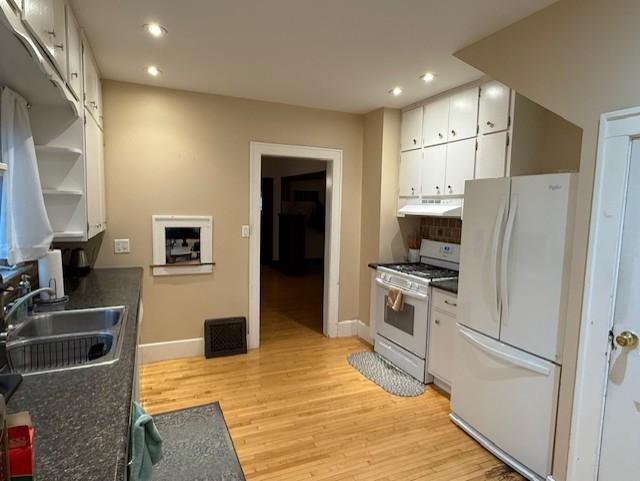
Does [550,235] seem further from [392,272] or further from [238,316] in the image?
[238,316]

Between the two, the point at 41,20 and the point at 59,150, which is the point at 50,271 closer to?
the point at 59,150

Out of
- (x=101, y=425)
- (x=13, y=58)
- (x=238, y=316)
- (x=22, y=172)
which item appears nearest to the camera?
(x=101, y=425)

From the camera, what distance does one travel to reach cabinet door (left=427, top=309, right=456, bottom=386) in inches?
114

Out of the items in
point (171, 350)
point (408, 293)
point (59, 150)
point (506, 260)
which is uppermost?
point (59, 150)

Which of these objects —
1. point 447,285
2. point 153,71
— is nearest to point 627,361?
point 447,285

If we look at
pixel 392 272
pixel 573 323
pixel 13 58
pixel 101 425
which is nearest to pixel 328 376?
pixel 392 272

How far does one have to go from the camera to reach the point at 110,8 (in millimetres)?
2029

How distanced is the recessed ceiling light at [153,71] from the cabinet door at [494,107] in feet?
8.29

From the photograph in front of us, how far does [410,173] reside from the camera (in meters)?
3.70

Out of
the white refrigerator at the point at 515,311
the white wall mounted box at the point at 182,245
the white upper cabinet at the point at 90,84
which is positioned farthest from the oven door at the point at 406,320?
the white upper cabinet at the point at 90,84

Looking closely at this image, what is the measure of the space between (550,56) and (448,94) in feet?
4.31

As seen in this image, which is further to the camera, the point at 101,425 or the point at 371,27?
the point at 371,27

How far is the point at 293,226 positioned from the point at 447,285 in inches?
234

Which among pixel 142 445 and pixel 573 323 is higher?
pixel 573 323
